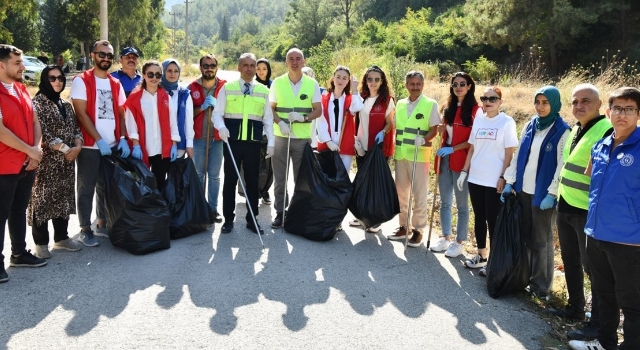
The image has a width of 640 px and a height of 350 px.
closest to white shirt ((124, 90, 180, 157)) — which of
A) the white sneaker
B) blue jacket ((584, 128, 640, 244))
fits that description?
the white sneaker

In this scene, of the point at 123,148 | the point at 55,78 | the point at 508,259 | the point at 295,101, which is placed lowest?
the point at 508,259

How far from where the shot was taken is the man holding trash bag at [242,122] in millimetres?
5504

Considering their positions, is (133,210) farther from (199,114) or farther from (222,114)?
(199,114)

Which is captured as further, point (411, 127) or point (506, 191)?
point (411, 127)

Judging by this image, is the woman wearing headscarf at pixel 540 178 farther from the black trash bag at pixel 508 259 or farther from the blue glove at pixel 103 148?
the blue glove at pixel 103 148

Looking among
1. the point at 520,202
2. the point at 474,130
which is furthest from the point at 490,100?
the point at 520,202

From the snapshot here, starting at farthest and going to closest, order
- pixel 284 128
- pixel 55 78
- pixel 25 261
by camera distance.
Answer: pixel 284 128, pixel 55 78, pixel 25 261

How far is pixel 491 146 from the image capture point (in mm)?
4762

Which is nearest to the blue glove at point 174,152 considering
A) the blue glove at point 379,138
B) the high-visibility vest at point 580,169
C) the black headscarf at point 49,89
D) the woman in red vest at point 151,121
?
the woman in red vest at point 151,121

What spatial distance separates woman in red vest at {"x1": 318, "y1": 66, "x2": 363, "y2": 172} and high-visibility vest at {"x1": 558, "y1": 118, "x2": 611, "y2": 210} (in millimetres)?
2561

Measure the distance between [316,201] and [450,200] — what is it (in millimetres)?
1328

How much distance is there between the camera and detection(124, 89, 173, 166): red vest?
5.15 m

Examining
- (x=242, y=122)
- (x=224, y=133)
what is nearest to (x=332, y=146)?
(x=242, y=122)

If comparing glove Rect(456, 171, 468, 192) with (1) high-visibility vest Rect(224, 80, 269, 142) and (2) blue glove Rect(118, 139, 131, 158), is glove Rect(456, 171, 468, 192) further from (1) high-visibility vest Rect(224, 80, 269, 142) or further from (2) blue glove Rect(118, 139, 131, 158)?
(2) blue glove Rect(118, 139, 131, 158)
